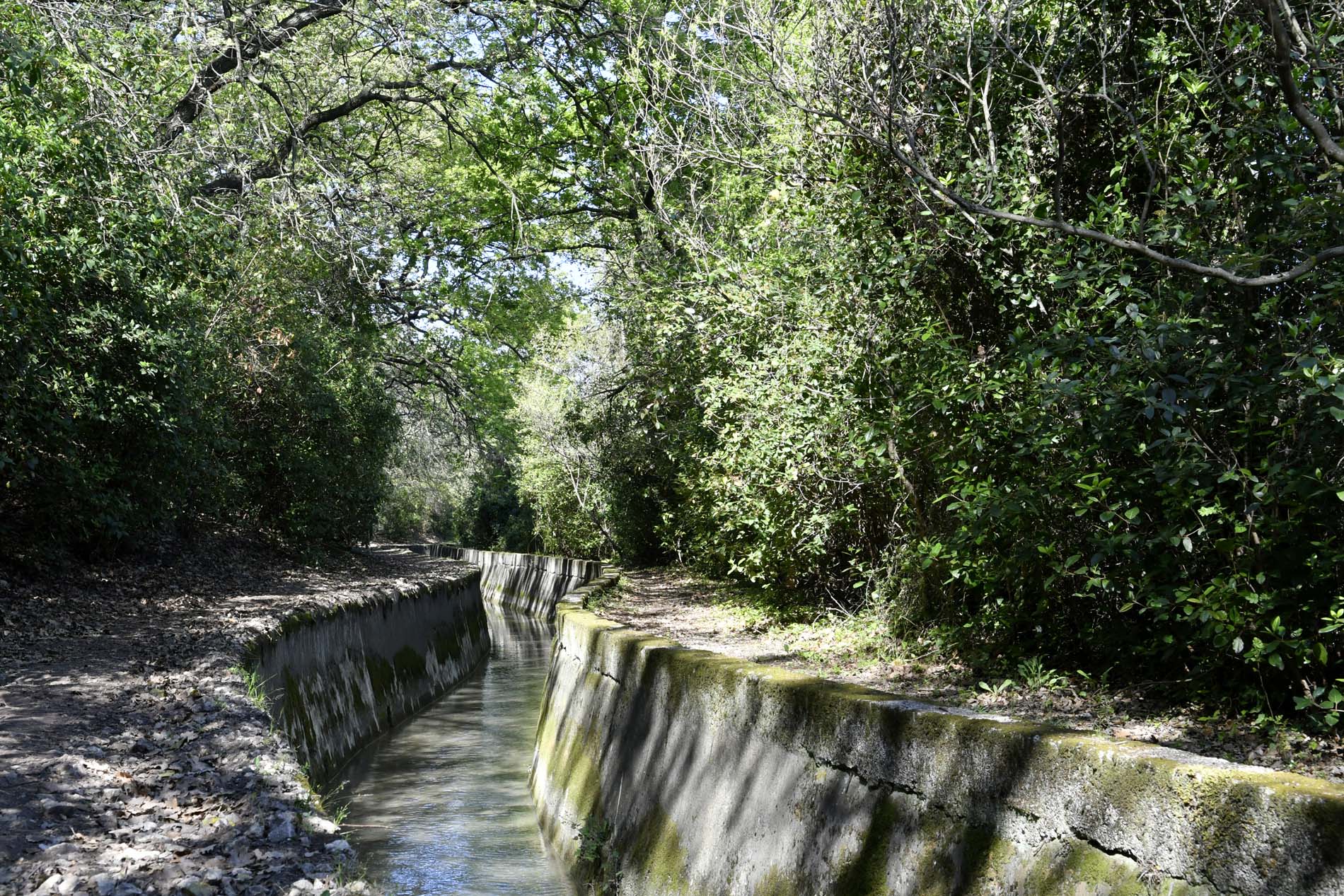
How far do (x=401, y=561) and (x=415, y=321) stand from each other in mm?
5675

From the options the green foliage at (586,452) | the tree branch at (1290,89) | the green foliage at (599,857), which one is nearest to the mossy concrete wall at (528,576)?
the green foliage at (586,452)

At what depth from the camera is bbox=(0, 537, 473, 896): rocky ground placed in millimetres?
4582

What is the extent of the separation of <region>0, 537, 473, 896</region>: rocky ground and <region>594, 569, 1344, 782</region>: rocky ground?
3473 millimetres

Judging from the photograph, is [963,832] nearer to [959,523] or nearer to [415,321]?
[959,523]

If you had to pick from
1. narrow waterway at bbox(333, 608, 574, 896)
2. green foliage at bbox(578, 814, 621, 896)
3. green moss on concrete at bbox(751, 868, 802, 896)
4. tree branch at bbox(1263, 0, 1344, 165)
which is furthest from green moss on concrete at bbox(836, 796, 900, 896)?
narrow waterway at bbox(333, 608, 574, 896)

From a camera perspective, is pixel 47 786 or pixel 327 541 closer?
pixel 47 786

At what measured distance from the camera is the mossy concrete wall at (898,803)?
3.08m

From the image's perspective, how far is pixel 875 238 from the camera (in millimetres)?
7398

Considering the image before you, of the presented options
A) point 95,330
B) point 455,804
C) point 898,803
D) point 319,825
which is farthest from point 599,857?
point 95,330

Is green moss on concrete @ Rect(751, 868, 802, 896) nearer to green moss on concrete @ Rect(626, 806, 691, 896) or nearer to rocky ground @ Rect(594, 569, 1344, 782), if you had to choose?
green moss on concrete @ Rect(626, 806, 691, 896)

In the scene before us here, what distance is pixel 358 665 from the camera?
44.5 feet

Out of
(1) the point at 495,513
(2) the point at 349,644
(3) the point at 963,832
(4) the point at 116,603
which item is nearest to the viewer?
(3) the point at 963,832

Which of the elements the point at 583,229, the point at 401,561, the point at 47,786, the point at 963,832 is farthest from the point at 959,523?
the point at 401,561

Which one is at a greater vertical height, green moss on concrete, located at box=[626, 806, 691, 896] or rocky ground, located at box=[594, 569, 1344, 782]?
rocky ground, located at box=[594, 569, 1344, 782]
